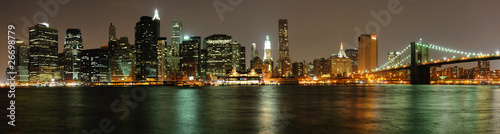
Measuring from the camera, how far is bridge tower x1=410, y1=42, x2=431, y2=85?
113988 millimetres

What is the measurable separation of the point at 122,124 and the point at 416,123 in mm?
13458

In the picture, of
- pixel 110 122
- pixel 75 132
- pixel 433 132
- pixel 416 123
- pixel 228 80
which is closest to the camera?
pixel 433 132

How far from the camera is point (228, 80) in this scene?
195500 mm

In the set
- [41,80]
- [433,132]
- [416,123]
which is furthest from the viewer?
[41,80]

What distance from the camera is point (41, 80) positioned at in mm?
179875

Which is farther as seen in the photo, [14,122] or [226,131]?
[14,122]

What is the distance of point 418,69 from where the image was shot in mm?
115875

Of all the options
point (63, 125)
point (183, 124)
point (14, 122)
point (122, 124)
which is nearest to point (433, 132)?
point (183, 124)

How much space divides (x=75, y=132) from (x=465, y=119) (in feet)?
59.4

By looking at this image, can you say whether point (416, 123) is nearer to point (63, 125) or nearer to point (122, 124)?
point (122, 124)

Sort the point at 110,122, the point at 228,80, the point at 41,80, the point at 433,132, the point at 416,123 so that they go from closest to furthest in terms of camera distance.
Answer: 1. the point at 433,132
2. the point at 416,123
3. the point at 110,122
4. the point at 41,80
5. the point at 228,80

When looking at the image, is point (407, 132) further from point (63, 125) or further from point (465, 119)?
point (63, 125)

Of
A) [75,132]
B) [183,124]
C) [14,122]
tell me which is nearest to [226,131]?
[183,124]

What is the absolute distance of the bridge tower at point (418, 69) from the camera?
113988 millimetres
